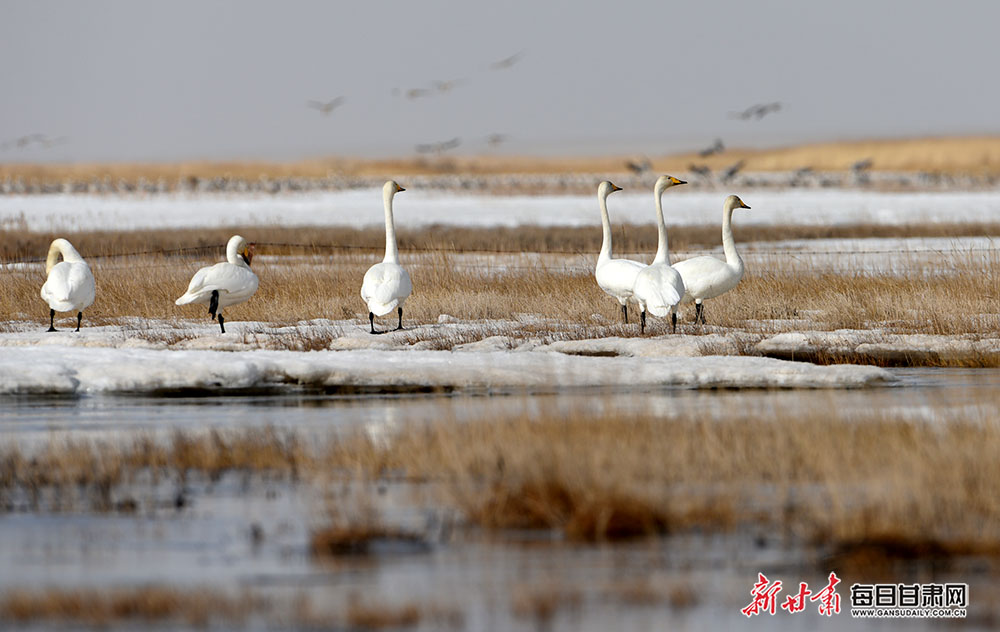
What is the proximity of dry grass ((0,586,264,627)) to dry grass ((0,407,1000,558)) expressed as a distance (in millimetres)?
840

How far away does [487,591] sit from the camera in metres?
5.12

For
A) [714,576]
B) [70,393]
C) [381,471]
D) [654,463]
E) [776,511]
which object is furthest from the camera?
[70,393]

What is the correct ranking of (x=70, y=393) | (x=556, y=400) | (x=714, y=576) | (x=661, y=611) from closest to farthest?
(x=661, y=611) → (x=714, y=576) → (x=556, y=400) → (x=70, y=393)

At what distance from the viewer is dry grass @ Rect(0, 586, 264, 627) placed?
4812mm

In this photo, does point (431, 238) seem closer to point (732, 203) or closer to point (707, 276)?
point (732, 203)

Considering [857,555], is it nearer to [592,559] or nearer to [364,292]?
[592,559]

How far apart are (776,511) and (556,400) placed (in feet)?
10.7

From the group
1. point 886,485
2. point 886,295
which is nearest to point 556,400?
point 886,485

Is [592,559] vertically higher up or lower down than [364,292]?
lower down

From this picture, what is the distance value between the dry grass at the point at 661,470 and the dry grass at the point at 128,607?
0.84 m

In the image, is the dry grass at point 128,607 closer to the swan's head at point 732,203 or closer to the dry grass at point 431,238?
the swan's head at point 732,203

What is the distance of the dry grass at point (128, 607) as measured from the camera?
4.81m

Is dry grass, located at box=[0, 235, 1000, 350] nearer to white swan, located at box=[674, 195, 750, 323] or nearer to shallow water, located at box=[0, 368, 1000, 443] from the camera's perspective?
white swan, located at box=[674, 195, 750, 323]

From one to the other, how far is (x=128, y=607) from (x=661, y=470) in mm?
2791
